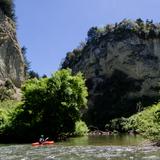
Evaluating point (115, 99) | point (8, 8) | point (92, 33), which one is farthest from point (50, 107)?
point (92, 33)

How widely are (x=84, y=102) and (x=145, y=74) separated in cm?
6217

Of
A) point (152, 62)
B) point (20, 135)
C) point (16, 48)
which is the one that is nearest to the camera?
point (20, 135)

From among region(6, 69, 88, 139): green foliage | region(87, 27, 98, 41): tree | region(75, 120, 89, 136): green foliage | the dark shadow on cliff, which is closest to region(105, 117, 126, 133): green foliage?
the dark shadow on cliff

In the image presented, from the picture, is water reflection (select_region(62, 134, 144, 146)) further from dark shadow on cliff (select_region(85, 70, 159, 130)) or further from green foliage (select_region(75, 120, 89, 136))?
dark shadow on cliff (select_region(85, 70, 159, 130))

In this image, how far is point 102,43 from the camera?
12775cm

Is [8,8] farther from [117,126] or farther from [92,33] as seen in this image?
[92,33]

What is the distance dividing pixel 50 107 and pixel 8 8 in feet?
153

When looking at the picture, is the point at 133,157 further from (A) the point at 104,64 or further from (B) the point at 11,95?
(A) the point at 104,64

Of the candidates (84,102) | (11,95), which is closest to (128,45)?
(11,95)

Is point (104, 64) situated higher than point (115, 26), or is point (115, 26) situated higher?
point (115, 26)

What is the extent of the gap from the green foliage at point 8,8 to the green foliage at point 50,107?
42451 mm

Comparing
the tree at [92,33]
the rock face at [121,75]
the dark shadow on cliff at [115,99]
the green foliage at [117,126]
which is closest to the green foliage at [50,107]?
the green foliage at [117,126]

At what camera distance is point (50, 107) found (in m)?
60.9

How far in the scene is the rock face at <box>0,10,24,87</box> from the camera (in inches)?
3701
